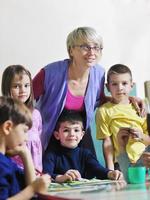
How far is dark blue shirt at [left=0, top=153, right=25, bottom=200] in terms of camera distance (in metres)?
1.46

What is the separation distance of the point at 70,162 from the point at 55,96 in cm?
38

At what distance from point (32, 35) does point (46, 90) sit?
701mm

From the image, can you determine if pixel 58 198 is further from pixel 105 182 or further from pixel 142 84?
pixel 142 84

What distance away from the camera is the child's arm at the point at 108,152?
91.9 inches

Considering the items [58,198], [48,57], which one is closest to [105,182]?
[58,198]

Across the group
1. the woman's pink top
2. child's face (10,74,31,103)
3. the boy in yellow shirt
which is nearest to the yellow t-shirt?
the boy in yellow shirt

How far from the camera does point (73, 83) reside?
2.41 m

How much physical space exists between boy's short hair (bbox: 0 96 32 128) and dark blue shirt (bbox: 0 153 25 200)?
0.41 ft

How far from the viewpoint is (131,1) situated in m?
3.32

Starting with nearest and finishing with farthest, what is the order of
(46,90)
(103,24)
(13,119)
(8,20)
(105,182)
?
(13,119), (105,182), (46,90), (8,20), (103,24)

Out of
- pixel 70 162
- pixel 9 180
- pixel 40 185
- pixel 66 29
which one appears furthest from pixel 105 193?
pixel 66 29

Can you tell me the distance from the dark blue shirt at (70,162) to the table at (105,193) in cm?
39

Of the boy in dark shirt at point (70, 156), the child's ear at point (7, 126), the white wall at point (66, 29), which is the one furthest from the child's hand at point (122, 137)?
the white wall at point (66, 29)

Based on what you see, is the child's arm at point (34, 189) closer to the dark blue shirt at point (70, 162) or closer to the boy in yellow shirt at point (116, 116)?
the dark blue shirt at point (70, 162)
